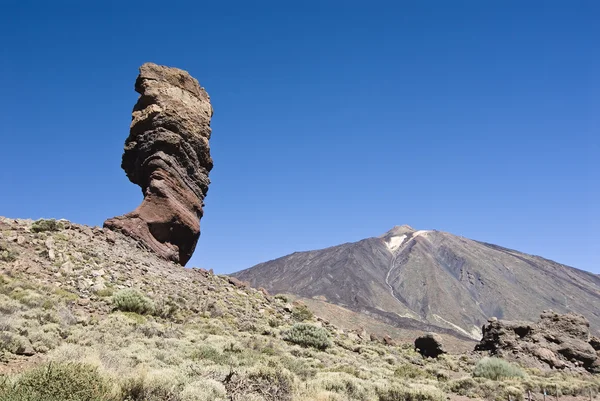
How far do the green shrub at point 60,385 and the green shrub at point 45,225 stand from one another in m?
15.3

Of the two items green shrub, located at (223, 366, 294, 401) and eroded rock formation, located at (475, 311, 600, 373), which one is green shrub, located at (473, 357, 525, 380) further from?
green shrub, located at (223, 366, 294, 401)

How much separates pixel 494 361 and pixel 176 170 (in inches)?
752

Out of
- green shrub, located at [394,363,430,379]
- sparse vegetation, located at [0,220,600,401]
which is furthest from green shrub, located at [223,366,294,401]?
green shrub, located at [394,363,430,379]

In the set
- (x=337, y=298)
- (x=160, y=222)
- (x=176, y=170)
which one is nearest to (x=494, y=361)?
(x=160, y=222)

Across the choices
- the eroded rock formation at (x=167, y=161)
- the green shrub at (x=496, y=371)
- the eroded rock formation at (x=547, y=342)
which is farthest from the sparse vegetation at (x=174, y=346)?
the eroded rock formation at (x=547, y=342)

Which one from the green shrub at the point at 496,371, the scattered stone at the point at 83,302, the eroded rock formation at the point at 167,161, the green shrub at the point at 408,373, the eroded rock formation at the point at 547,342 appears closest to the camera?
the scattered stone at the point at 83,302

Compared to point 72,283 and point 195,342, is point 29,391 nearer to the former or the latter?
point 195,342

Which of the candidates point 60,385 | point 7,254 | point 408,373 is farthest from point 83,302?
point 408,373

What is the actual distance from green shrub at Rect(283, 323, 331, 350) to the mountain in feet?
273

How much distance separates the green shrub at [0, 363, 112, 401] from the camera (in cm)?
513

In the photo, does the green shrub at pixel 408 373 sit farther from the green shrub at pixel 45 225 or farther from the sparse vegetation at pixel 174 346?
the green shrub at pixel 45 225

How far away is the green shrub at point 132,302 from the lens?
14297 mm

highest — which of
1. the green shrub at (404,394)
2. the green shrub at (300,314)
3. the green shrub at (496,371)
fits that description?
the green shrub at (300,314)

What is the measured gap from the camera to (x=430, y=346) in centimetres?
2353
